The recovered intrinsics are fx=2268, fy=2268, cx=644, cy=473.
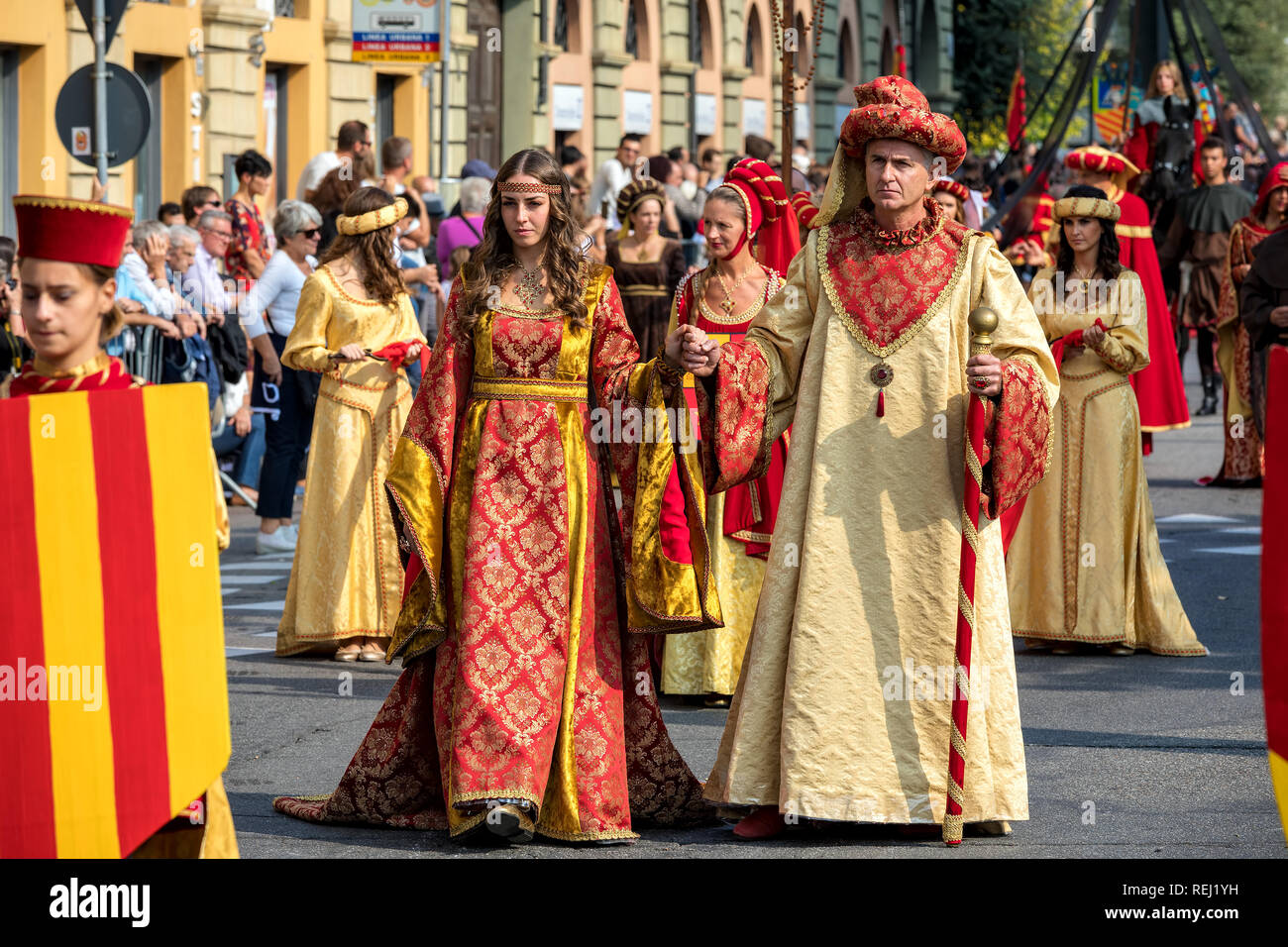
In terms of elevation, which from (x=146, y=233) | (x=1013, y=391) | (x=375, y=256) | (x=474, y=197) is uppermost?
(x=474, y=197)

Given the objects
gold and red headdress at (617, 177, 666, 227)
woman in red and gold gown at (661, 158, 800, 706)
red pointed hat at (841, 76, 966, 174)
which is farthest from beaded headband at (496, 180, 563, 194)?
gold and red headdress at (617, 177, 666, 227)

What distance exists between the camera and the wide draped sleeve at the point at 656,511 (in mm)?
6258

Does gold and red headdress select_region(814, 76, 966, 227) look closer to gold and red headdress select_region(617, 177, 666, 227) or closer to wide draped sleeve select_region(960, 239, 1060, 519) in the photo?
wide draped sleeve select_region(960, 239, 1060, 519)

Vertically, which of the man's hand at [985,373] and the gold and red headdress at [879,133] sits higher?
the gold and red headdress at [879,133]

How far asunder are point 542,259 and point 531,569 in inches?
35.5

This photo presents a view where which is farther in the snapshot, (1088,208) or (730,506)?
(1088,208)

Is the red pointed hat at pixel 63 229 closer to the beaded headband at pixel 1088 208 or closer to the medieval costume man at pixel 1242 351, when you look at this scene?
the beaded headband at pixel 1088 208

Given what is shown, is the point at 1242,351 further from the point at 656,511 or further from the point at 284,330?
the point at 656,511

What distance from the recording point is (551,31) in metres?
31.7

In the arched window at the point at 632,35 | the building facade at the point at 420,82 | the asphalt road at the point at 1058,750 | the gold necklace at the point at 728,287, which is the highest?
the arched window at the point at 632,35

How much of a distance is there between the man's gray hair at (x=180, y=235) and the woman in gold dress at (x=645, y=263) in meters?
2.66

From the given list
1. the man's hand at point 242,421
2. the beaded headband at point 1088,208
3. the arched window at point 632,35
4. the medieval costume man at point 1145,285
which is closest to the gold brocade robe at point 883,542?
the beaded headband at point 1088,208

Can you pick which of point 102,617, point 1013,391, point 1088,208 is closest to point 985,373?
point 1013,391

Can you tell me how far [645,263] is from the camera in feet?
41.5
